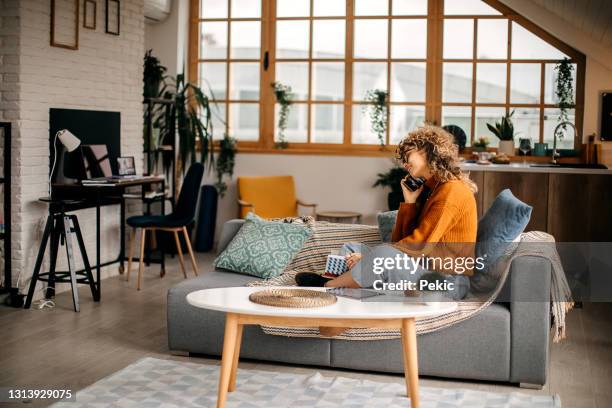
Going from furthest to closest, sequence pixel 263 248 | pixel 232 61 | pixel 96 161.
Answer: pixel 232 61 < pixel 96 161 < pixel 263 248

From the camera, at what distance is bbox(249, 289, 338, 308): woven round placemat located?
3529mm

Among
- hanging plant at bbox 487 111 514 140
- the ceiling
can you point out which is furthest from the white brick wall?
the ceiling

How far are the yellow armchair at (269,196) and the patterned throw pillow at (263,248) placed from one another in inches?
122

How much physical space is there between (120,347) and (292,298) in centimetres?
165

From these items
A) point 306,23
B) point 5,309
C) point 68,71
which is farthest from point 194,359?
point 306,23

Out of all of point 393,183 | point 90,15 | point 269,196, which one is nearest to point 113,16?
point 90,15

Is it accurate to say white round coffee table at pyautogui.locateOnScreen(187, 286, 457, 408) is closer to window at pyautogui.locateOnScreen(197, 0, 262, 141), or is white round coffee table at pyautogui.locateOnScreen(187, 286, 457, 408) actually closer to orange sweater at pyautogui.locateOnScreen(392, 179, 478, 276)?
orange sweater at pyautogui.locateOnScreen(392, 179, 478, 276)

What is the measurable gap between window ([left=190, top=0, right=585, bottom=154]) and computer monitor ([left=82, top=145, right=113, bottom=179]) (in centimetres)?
224

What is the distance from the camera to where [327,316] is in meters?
3.40

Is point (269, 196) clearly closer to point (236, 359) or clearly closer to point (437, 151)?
point (437, 151)

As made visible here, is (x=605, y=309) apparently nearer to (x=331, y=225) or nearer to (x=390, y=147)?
(x=331, y=225)

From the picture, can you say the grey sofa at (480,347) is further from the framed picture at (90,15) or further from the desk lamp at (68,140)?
the framed picture at (90,15)

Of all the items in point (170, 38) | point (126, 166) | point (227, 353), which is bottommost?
point (227, 353)

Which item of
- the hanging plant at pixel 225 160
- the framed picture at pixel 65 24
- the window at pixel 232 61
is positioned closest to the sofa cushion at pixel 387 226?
the framed picture at pixel 65 24
